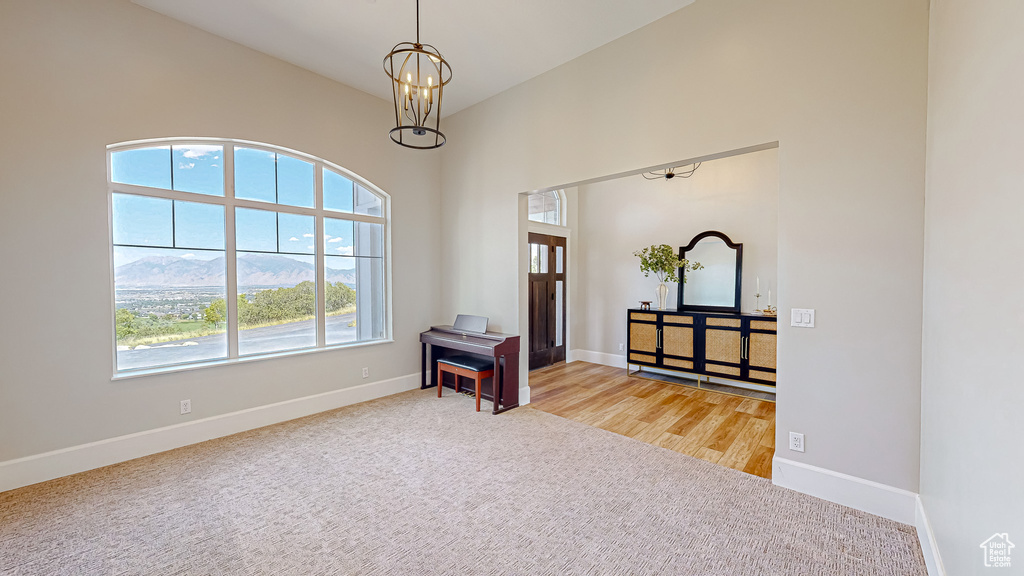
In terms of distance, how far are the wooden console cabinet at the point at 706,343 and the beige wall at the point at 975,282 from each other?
245cm

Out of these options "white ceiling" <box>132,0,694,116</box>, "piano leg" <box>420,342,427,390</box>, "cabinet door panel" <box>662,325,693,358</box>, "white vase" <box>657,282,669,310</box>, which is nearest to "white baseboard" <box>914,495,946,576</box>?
"cabinet door panel" <box>662,325,693,358</box>

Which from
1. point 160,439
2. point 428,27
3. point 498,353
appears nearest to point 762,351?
point 498,353

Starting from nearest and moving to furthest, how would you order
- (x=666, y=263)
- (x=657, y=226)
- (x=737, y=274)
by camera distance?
(x=737, y=274), (x=666, y=263), (x=657, y=226)

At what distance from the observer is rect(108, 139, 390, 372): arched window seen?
3088 millimetres

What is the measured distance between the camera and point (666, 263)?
5.16 meters

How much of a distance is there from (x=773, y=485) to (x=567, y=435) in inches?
59.8

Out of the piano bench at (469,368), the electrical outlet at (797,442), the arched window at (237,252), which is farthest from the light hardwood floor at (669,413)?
the arched window at (237,252)

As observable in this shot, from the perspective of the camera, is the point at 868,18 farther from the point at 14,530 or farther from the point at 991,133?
the point at 14,530

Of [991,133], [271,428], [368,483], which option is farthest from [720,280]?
[271,428]

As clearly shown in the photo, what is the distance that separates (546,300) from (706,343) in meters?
2.25

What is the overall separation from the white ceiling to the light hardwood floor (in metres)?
3.53

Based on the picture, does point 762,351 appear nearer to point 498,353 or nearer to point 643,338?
point 643,338

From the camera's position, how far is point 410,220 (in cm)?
478

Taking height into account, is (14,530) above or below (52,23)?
below
